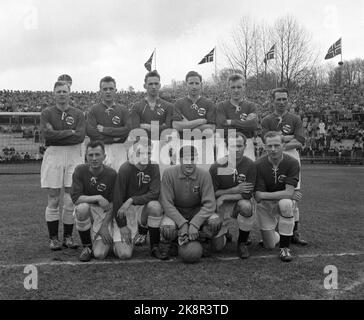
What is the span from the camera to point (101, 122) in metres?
6.14

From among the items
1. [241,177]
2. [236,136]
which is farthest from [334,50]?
[241,177]

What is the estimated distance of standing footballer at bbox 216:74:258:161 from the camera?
19.7 feet

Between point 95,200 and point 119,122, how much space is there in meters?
1.42

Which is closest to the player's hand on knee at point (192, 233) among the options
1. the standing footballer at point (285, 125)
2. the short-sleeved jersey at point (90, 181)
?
the short-sleeved jersey at point (90, 181)

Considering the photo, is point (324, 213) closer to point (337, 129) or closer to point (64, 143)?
point (64, 143)

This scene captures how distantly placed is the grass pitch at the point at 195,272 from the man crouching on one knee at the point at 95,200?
0.86 feet

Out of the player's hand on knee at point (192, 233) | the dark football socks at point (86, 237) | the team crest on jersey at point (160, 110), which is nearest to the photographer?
the player's hand on knee at point (192, 233)

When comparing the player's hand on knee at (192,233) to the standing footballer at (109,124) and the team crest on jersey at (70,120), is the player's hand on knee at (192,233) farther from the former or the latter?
the team crest on jersey at (70,120)

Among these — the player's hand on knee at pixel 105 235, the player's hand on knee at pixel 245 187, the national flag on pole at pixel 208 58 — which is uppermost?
the national flag on pole at pixel 208 58

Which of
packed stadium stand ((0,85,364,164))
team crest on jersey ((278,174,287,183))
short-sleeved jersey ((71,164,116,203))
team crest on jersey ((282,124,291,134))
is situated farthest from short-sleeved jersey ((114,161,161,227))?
packed stadium stand ((0,85,364,164))

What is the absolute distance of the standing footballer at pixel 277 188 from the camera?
17.1ft

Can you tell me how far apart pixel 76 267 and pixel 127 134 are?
215 centimetres

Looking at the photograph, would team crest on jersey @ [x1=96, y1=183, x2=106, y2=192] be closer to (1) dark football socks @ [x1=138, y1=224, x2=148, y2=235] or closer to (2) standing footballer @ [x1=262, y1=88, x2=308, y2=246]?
(1) dark football socks @ [x1=138, y1=224, x2=148, y2=235]
